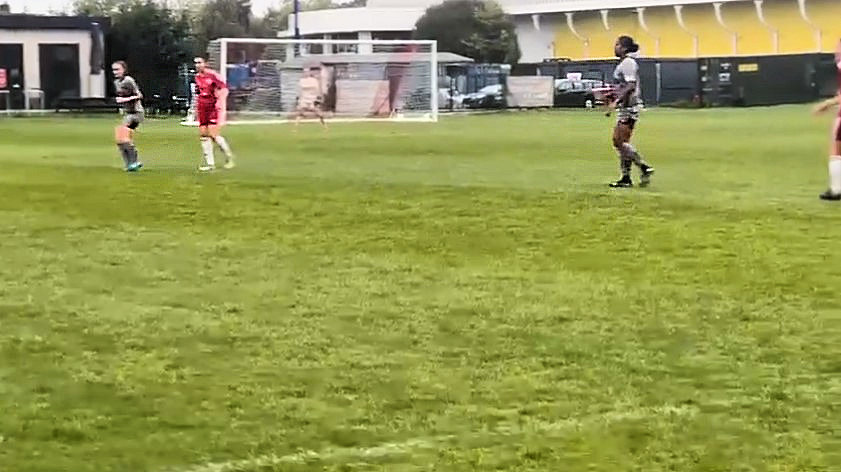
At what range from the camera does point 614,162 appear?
77.2 ft

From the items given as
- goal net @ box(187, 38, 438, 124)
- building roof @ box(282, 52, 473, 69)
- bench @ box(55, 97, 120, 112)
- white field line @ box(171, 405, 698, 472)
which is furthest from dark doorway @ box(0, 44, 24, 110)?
A: white field line @ box(171, 405, 698, 472)

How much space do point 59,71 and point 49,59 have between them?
0.68 m

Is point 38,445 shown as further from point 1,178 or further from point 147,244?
point 1,178

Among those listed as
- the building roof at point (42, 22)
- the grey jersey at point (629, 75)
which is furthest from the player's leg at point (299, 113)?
the grey jersey at point (629, 75)

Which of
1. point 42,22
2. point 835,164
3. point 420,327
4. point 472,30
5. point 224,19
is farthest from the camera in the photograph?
point 224,19

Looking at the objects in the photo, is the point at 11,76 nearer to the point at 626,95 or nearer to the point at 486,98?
the point at 486,98

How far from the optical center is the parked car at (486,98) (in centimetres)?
A: 6688

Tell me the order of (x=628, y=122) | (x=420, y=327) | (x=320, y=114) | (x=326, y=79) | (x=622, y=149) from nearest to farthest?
1. (x=420, y=327)
2. (x=628, y=122)
3. (x=622, y=149)
4. (x=320, y=114)
5. (x=326, y=79)

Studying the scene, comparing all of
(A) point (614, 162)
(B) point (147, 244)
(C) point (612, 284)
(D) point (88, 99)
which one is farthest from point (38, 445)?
(D) point (88, 99)

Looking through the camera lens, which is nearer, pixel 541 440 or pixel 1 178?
pixel 541 440

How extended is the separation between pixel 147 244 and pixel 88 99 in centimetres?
5091

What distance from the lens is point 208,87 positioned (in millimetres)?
21781

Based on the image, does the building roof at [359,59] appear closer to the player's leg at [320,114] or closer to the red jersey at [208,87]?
the player's leg at [320,114]

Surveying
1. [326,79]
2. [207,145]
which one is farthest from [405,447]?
[326,79]
